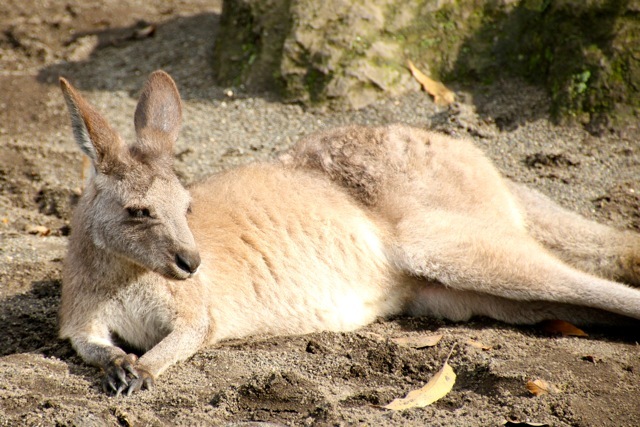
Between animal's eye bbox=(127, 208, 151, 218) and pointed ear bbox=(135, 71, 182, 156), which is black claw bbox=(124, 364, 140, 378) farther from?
pointed ear bbox=(135, 71, 182, 156)

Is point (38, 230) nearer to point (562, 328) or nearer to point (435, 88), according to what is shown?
point (435, 88)

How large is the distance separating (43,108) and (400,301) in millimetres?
5217

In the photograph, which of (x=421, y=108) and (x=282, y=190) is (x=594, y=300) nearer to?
(x=282, y=190)

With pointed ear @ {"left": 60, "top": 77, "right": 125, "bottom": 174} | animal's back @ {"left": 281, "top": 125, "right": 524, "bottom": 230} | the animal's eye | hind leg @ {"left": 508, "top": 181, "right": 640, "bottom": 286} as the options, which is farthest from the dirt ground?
pointed ear @ {"left": 60, "top": 77, "right": 125, "bottom": 174}

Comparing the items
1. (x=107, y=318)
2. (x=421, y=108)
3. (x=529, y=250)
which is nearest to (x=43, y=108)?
(x=421, y=108)

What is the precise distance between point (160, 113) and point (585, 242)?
293 centimetres

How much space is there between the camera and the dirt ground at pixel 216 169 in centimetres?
390

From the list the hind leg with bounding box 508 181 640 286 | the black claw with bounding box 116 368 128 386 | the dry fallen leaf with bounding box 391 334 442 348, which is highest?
the hind leg with bounding box 508 181 640 286

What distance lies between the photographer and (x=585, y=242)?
17.5 ft

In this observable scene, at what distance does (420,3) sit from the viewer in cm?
815

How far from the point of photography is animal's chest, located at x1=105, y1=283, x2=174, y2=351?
455cm

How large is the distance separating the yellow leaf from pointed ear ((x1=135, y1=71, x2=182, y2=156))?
2031mm

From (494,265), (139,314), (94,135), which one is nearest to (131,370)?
(139,314)

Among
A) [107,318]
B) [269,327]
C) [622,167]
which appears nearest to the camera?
[107,318]
